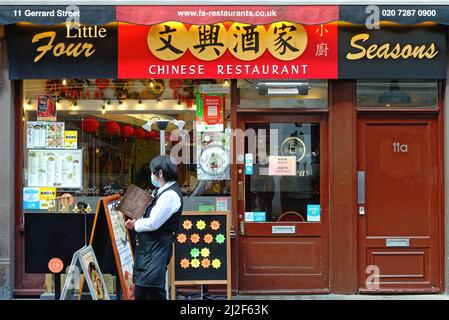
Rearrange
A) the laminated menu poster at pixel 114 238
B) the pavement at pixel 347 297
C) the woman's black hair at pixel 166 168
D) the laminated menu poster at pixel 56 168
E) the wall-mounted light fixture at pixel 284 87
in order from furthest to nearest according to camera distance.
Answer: the laminated menu poster at pixel 56 168 < the wall-mounted light fixture at pixel 284 87 < the pavement at pixel 347 297 < the laminated menu poster at pixel 114 238 < the woman's black hair at pixel 166 168

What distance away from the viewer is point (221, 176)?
24.8ft

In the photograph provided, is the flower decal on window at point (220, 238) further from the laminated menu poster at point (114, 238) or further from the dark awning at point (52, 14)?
the dark awning at point (52, 14)

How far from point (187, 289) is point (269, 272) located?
43.2 inches

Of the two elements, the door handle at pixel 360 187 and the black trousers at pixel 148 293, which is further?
the door handle at pixel 360 187

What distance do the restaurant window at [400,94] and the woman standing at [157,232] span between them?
3.27 meters

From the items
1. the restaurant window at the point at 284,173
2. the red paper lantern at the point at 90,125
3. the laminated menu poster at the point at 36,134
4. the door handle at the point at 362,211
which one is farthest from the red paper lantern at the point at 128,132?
the door handle at the point at 362,211

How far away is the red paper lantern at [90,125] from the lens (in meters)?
7.60

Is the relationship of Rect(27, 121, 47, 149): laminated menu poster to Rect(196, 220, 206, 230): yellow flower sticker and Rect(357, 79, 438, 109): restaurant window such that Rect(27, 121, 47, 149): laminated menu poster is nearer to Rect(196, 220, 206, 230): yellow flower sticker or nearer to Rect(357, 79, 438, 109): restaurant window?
Rect(196, 220, 206, 230): yellow flower sticker

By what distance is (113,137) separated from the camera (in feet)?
24.9

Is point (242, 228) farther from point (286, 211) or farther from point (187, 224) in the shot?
Result: point (187, 224)

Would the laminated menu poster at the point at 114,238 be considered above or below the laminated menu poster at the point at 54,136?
below

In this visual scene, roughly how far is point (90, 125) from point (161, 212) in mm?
2857
